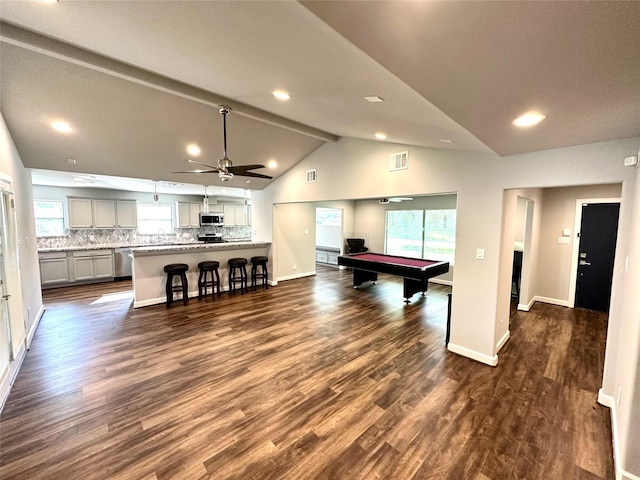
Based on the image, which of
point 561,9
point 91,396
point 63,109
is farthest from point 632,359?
point 63,109

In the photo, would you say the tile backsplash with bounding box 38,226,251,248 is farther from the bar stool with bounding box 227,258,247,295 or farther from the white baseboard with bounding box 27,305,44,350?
the bar stool with bounding box 227,258,247,295

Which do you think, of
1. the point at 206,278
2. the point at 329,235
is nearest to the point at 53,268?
the point at 206,278

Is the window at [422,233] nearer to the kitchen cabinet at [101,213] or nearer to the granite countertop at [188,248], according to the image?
the granite countertop at [188,248]

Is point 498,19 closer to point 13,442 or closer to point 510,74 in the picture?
point 510,74

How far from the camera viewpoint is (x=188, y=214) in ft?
29.0

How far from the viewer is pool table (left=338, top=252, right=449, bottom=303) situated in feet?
15.6

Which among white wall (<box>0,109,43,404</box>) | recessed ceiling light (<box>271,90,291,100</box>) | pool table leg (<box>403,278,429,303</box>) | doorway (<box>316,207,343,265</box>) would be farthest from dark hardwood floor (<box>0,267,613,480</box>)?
doorway (<box>316,207,343,265</box>)

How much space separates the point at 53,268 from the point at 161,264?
130 inches

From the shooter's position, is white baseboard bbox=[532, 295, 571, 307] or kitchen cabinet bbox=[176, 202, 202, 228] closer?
white baseboard bbox=[532, 295, 571, 307]

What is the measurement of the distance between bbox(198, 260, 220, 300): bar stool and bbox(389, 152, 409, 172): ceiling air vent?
14.0 ft

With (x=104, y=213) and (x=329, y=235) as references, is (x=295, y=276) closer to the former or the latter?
(x=329, y=235)

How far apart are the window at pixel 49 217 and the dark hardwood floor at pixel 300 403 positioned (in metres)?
3.55

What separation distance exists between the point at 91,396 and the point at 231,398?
1379mm

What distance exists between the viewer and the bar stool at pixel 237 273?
628 cm
